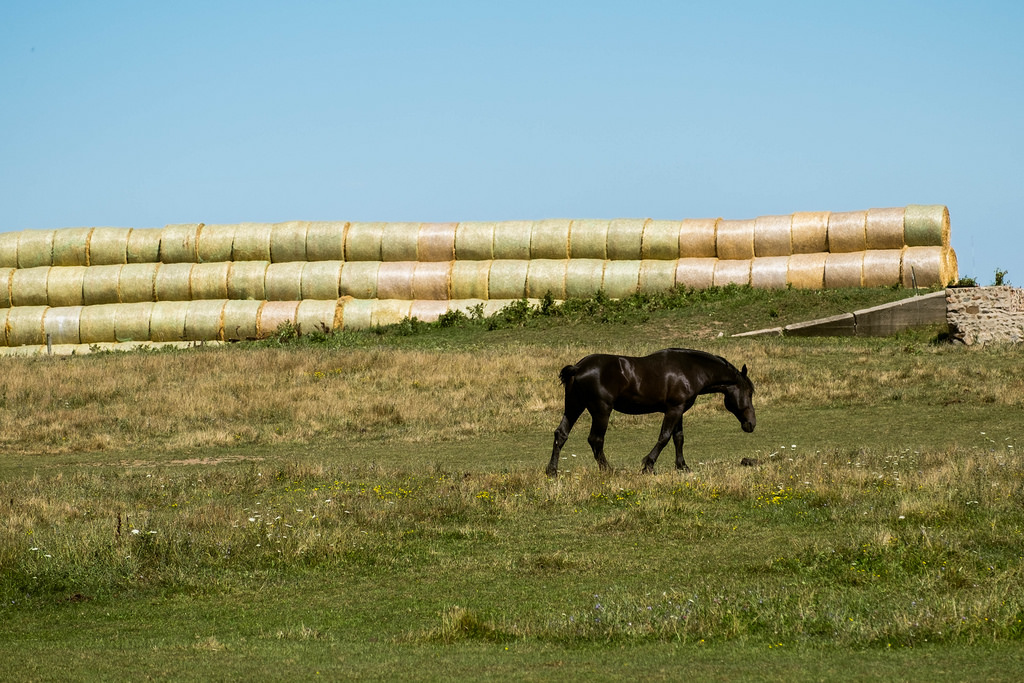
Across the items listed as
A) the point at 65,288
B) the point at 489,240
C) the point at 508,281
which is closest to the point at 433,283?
the point at 489,240

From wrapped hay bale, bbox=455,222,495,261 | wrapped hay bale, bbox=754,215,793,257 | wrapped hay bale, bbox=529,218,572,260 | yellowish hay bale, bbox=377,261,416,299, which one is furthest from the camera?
wrapped hay bale, bbox=455,222,495,261

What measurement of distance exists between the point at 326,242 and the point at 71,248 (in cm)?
1095

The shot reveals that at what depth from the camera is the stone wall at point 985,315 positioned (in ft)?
104

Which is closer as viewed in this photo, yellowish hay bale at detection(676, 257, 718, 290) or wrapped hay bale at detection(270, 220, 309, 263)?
yellowish hay bale at detection(676, 257, 718, 290)

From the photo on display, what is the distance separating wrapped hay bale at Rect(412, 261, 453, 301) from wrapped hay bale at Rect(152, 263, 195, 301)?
925 cm

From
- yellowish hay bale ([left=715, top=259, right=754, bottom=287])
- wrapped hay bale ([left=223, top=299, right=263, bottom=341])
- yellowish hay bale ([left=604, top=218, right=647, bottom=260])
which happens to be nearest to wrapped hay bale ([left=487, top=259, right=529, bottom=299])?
yellowish hay bale ([left=604, top=218, right=647, bottom=260])

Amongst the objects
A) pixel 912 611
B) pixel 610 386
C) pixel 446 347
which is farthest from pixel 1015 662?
pixel 446 347

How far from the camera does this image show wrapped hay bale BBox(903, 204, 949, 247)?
41.1m

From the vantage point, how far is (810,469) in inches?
637

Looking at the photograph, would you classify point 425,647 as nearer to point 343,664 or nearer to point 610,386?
point 343,664

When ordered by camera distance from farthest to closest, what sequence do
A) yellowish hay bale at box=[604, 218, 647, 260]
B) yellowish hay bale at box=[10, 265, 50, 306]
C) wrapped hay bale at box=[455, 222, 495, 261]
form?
yellowish hay bale at box=[10, 265, 50, 306] → wrapped hay bale at box=[455, 222, 495, 261] → yellowish hay bale at box=[604, 218, 647, 260]

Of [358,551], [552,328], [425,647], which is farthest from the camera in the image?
[552,328]

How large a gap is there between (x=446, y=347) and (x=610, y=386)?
67.7 ft

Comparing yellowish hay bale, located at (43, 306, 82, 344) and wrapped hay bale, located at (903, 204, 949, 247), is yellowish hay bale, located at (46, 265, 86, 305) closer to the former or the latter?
yellowish hay bale, located at (43, 306, 82, 344)
